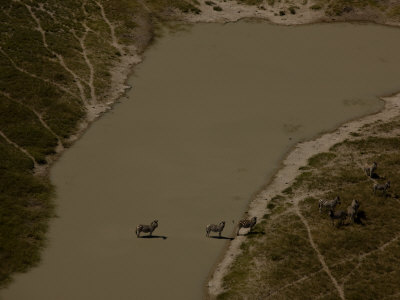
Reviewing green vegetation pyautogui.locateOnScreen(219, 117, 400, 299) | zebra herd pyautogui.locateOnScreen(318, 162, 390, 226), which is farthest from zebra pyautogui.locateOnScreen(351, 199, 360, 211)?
green vegetation pyautogui.locateOnScreen(219, 117, 400, 299)

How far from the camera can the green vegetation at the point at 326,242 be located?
63.4 meters

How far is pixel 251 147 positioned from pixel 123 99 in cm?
1941

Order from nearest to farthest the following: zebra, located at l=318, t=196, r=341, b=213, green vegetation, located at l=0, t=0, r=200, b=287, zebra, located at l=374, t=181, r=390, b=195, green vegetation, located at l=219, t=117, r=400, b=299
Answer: green vegetation, located at l=219, t=117, r=400, b=299 → green vegetation, located at l=0, t=0, r=200, b=287 → zebra, located at l=318, t=196, r=341, b=213 → zebra, located at l=374, t=181, r=390, b=195

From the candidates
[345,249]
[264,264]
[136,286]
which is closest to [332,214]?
[345,249]

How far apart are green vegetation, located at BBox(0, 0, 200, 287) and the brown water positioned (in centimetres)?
252

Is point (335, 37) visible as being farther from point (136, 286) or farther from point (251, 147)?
point (136, 286)

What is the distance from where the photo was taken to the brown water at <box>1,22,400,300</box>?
217ft

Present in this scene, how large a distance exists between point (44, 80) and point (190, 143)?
2242 centimetres

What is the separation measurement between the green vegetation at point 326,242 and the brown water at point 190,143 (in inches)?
167

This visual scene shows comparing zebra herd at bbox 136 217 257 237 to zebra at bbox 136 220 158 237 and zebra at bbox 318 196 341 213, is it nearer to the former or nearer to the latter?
zebra at bbox 136 220 158 237

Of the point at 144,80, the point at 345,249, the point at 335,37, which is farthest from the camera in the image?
the point at 335,37

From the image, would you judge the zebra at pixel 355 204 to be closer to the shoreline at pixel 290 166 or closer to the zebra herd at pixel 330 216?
the zebra herd at pixel 330 216

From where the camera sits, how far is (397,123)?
90.1m

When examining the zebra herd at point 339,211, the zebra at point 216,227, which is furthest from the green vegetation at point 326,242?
the zebra at point 216,227
